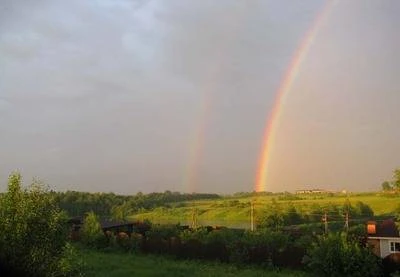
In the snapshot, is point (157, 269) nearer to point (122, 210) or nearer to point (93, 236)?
point (93, 236)

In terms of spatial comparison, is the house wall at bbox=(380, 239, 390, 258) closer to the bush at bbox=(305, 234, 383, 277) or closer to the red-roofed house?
the red-roofed house

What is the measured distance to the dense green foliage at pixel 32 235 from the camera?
12141 millimetres

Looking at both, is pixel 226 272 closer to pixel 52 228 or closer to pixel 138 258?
pixel 138 258

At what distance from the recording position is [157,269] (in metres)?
31.9

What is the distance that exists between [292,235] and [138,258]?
1579cm

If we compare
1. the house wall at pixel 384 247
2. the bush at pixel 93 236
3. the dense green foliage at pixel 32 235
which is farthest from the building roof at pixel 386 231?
the dense green foliage at pixel 32 235

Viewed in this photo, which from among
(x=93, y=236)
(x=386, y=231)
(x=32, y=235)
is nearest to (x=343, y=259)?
(x=386, y=231)

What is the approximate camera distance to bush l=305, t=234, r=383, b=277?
95.0 ft

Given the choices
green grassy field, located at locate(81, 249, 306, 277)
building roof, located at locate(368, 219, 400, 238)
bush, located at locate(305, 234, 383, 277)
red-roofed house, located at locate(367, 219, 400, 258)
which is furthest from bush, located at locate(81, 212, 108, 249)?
building roof, located at locate(368, 219, 400, 238)

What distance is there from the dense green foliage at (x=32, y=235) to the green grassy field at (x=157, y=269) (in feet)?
50.4

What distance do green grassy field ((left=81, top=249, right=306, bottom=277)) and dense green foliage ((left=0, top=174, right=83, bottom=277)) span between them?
15359 mm

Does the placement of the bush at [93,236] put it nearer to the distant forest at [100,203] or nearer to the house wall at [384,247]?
the house wall at [384,247]

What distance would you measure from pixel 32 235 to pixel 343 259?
21554mm

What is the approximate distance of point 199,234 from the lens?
142 feet
